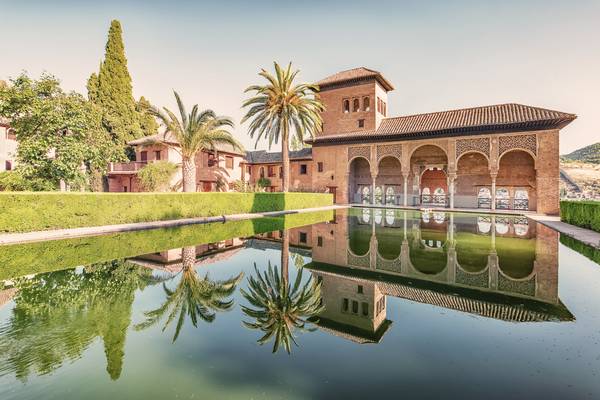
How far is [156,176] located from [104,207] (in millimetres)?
11930

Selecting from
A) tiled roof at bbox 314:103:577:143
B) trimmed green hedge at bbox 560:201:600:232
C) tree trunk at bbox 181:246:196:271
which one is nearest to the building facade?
tiled roof at bbox 314:103:577:143

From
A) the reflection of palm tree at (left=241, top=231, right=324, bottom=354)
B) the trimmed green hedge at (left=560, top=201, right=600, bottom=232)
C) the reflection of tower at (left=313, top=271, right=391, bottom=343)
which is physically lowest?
the reflection of tower at (left=313, top=271, right=391, bottom=343)

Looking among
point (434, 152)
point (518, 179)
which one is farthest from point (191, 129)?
point (518, 179)

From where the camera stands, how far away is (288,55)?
22.2 metres

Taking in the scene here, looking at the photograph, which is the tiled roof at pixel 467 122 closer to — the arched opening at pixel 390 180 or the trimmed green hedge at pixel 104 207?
the arched opening at pixel 390 180

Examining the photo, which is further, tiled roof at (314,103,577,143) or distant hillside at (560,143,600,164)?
distant hillside at (560,143,600,164)

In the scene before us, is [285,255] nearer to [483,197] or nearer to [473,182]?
[473,182]

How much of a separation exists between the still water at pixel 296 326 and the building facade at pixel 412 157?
18.6 meters

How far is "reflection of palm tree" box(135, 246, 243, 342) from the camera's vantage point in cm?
414

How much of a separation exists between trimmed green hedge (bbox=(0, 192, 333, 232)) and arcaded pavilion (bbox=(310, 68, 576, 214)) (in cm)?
1419

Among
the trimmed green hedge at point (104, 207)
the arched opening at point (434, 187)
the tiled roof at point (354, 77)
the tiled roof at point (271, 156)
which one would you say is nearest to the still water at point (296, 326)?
the trimmed green hedge at point (104, 207)

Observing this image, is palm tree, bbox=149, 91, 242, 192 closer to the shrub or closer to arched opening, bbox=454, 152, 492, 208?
the shrub

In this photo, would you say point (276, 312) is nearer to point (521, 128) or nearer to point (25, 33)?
point (25, 33)

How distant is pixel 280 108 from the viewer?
75.2ft
